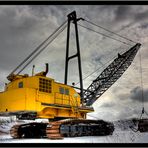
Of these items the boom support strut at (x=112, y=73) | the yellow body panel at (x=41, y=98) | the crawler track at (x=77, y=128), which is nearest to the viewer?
the crawler track at (x=77, y=128)

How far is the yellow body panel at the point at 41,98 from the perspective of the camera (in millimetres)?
11742

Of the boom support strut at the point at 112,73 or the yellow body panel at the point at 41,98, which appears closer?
the yellow body panel at the point at 41,98

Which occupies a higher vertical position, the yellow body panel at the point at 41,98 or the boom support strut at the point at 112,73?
the boom support strut at the point at 112,73

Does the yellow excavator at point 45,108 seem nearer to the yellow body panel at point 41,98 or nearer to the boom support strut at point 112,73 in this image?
the yellow body panel at point 41,98

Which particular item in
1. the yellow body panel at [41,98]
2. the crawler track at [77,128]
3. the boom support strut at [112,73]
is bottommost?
the crawler track at [77,128]

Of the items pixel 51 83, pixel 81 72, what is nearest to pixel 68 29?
pixel 81 72

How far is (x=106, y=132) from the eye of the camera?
13.1 meters

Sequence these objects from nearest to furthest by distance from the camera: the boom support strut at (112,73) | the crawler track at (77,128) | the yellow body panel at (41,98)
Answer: the crawler track at (77,128), the yellow body panel at (41,98), the boom support strut at (112,73)

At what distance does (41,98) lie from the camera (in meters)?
12.1

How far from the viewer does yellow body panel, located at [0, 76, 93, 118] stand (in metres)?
11.7

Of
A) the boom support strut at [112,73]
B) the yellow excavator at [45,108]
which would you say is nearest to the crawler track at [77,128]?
the yellow excavator at [45,108]

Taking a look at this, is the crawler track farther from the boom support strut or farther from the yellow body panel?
the boom support strut

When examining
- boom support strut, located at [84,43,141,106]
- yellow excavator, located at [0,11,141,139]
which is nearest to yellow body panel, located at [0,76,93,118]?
yellow excavator, located at [0,11,141,139]
